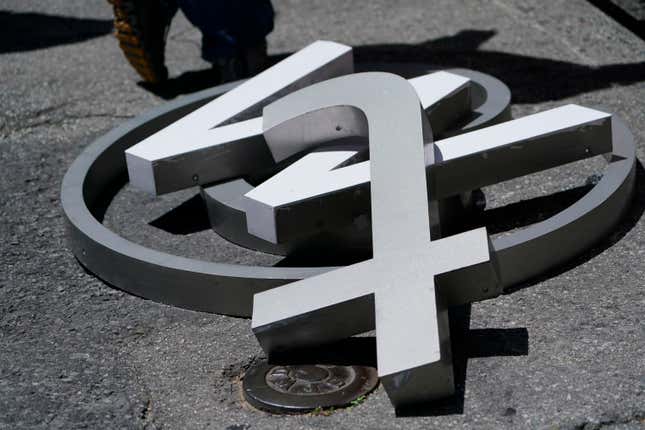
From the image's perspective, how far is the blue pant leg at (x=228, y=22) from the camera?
5.27 meters

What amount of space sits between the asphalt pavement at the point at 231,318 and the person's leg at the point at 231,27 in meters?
0.43

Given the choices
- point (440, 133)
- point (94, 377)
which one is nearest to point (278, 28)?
point (440, 133)

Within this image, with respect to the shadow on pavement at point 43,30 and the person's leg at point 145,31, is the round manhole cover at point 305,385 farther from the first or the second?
the shadow on pavement at point 43,30

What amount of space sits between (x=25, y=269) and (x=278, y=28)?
127 inches

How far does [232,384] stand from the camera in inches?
124

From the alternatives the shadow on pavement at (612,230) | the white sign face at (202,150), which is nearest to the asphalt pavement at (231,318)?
the shadow on pavement at (612,230)

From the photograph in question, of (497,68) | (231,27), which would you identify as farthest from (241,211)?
(497,68)

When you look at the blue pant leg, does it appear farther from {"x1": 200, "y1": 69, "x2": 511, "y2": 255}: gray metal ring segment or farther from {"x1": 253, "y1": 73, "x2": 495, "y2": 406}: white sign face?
{"x1": 253, "y1": 73, "x2": 495, "y2": 406}: white sign face

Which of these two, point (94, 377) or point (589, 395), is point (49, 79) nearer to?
point (94, 377)

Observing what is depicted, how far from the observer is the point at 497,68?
5.70 metres

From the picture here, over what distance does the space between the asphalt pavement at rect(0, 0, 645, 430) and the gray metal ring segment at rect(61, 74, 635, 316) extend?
62 mm

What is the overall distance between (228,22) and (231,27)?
1.2 inches

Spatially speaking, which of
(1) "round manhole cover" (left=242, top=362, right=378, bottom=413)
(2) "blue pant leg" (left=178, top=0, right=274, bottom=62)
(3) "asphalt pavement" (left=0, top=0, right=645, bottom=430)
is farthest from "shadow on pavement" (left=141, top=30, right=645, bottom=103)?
(1) "round manhole cover" (left=242, top=362, right=378, bottom=413)

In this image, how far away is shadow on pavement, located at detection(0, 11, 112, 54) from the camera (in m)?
6.86
